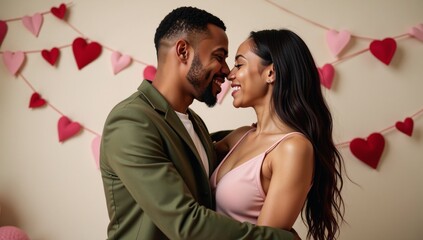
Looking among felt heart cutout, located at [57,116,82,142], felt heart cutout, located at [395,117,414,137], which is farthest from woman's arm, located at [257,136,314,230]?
felt heart cutout, located at [57,116,82,142]

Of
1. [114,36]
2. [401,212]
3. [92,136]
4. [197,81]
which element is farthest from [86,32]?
[401,212]

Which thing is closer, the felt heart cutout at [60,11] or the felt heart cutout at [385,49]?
the felt heart cutout at [385,49]

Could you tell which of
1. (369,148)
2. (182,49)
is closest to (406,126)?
(369,148)

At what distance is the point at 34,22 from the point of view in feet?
7.15

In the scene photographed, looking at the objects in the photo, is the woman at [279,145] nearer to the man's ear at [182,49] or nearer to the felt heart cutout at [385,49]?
the man's ear at [182,49]

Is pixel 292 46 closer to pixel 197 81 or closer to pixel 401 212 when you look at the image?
pixel 197 81

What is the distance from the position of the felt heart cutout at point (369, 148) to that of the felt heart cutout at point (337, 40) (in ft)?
1.49

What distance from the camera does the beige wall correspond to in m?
2.00

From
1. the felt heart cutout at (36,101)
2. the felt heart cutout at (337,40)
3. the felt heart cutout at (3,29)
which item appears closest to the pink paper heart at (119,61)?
the felt heart cutout at (36,101)

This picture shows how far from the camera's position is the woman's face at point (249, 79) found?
1.37 metres

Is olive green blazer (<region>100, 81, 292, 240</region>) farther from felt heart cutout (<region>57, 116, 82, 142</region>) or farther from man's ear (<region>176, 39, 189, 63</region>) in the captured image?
felt heart cutout (<region>57, 116, 82, 142</region>)

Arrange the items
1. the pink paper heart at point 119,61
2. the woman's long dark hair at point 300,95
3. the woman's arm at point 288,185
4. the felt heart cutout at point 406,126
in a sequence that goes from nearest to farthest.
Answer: the woman's arm at point 288,185
the woman's long dark hair at point 300,95
the felt heart cutout at point 406,126
the pink paper heart at point 119,61

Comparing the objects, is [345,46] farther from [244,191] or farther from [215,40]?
[244,191]

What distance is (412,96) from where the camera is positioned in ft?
6.60
